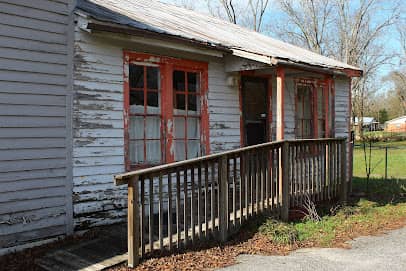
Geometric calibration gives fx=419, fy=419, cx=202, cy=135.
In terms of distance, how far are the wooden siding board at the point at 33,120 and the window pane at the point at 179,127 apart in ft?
7.20

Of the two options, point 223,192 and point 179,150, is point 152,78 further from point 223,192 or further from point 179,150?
point 223,192

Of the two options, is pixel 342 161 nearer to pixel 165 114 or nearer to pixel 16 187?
pixel 165 114

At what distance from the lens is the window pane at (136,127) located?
6.64 m

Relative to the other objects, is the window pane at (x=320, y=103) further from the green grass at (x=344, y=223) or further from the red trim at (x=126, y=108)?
the red trim at (x=126, y=108)

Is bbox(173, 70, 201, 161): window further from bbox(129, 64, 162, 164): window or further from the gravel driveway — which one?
the gravel driveway

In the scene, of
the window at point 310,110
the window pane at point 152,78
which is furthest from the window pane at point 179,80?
the window at point 310,110

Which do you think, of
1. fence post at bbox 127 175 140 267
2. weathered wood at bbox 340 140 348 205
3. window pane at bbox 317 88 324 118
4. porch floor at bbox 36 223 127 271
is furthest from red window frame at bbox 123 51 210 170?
window pane at bbox 317 88 324 118

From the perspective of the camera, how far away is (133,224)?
4.67m

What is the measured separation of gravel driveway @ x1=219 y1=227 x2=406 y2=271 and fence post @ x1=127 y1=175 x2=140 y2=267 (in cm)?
104

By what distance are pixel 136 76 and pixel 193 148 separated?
5.79ft

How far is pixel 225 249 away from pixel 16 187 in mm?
2753

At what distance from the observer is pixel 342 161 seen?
8422 millimetres

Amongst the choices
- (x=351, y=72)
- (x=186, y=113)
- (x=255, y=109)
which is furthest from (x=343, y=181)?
(x=186, y=113)

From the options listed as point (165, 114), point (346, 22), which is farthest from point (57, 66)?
point (346, 22)
